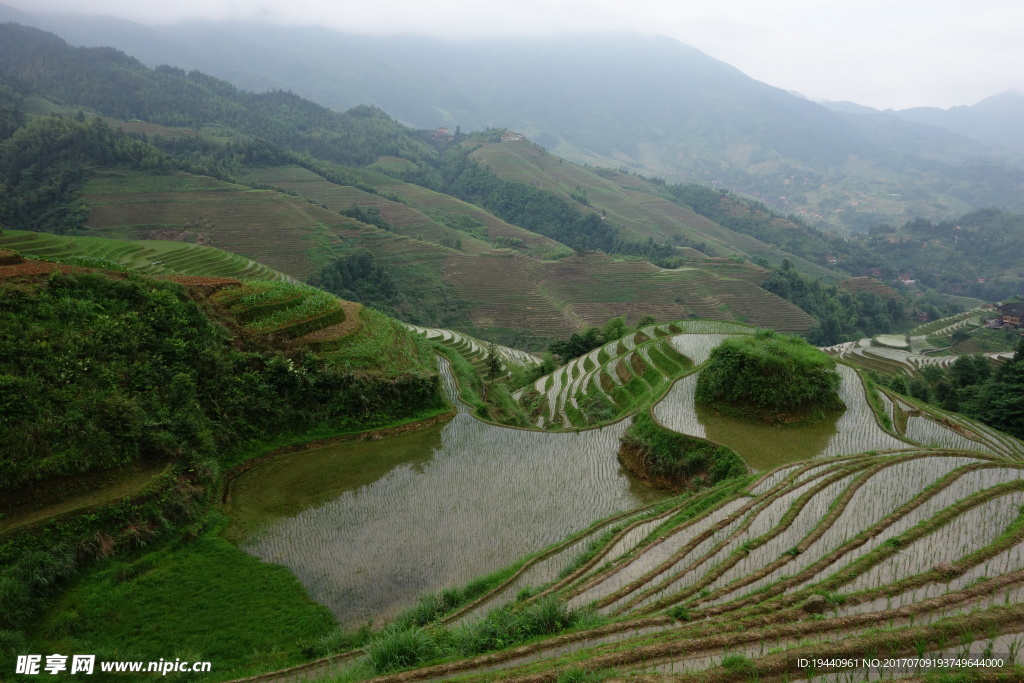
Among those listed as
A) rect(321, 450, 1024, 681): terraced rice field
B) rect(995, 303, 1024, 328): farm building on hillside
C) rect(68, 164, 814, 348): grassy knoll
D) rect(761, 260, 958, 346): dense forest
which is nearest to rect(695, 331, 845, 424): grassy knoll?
rect(321, 450, 1024, 681): terraced rice field

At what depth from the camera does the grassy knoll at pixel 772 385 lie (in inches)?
563

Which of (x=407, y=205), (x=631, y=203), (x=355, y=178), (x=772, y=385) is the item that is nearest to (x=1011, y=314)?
(x=772, y=385)

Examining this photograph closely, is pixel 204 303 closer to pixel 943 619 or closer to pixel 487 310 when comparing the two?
pixel 943 619

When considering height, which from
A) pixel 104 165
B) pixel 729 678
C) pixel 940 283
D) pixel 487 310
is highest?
pixel 940 283

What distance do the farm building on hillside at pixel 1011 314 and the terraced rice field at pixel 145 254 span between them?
237 ft

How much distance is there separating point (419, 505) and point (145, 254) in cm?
2844

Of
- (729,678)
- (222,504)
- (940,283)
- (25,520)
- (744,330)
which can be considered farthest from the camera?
(940,283)

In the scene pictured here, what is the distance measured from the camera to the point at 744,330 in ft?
89.1

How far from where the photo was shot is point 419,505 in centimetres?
1102

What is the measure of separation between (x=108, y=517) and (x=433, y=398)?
859cm

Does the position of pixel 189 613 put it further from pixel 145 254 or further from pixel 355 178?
pixel 355 178

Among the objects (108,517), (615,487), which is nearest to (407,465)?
(615,487)

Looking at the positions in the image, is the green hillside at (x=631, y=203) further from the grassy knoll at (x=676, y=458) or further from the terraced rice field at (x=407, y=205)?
the grassy knoll at (x=676, y=458)

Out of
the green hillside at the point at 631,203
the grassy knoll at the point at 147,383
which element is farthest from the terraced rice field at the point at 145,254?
the green hillside at the point at 631,203
